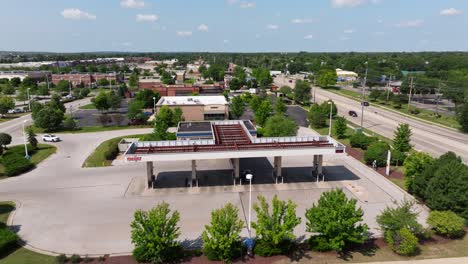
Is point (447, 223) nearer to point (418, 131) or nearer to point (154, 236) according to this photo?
point (154, 236)

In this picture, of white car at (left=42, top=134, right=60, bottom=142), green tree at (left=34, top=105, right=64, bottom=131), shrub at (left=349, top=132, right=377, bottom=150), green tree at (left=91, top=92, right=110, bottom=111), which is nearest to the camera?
shrub at (left=349, top=132, right=377, bottom=150)

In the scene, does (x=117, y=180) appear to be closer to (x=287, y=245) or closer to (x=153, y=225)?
(x=153, y=225)

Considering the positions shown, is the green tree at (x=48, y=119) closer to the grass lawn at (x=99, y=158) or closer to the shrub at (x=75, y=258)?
the grass lawn at (x=99, y=158)

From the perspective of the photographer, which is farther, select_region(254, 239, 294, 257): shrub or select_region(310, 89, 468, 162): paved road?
select_region(310, 89, 468, 162): paved road

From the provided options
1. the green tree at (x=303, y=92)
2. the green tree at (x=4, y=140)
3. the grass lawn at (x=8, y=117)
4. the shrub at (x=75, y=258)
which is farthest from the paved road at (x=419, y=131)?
the grass lawn at (x=8, y=117)

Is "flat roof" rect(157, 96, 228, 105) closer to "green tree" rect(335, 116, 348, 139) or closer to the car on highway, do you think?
"green tree" rect(335, 116, 348, 139)

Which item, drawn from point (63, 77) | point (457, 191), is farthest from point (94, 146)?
point (63, 77)

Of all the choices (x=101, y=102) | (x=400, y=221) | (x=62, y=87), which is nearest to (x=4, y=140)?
(x=101, y=102)

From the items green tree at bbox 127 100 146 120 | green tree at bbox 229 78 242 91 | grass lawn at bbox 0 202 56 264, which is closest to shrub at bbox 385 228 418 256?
grass lawn at bbox 0 202 56 264
